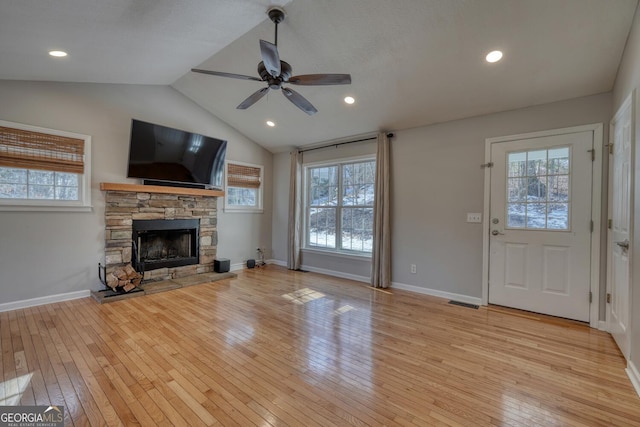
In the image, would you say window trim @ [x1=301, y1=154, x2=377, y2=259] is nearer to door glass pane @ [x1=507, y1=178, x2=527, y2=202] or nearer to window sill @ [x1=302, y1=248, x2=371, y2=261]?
window sill @ [x1=302, y1=248, x2=371, y2=261]

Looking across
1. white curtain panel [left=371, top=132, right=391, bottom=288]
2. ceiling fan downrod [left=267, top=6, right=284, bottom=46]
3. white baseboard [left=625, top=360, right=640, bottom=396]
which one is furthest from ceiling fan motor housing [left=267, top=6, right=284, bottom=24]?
white baseboard [left=625, top=360, right=640, bottom=396]

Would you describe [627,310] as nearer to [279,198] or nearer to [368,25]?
[368,25]

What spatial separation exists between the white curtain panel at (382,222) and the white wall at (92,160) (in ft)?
10.8

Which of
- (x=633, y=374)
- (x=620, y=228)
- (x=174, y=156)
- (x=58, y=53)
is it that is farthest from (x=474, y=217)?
(x=58, y=53)

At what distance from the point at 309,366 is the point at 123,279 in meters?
3.12

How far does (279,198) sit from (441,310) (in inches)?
153

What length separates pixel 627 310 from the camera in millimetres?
2301

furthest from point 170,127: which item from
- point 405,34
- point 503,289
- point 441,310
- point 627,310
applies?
point 627,310

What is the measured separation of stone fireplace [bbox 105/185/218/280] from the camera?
4.10 metres

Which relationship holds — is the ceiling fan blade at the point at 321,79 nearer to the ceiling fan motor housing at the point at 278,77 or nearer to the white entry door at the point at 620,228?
the ceiling fan motor housing at the point at 278,77

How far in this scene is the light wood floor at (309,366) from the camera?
5.63 ft

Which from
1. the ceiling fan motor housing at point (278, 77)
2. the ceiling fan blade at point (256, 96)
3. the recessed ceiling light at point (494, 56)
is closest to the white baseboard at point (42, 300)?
the ceiling fan blade at point (256, 96)

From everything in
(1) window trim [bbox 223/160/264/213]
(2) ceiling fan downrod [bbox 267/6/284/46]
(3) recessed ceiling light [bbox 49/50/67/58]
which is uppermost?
(2) ceiling fan downrod [bbox 267/6/284/46]

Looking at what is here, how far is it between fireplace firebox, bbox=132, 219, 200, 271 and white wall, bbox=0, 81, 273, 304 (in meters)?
0.49
